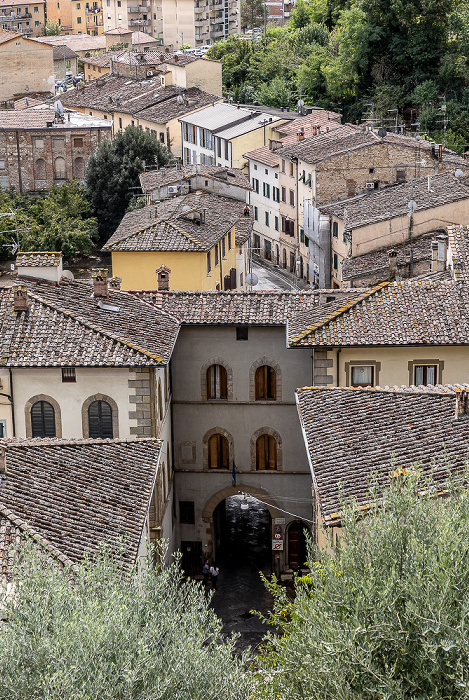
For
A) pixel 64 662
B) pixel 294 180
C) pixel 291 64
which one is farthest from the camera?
pixel 291 64

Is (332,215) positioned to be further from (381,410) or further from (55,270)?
(381,410)

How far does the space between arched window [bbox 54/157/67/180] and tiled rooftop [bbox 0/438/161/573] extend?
208 feet

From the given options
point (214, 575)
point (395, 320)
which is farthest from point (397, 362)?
point (214, 575)

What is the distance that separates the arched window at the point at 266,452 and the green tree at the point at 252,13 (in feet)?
546

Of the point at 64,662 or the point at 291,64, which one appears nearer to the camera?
the point at 64,662

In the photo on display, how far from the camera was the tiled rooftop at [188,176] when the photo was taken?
62.8m

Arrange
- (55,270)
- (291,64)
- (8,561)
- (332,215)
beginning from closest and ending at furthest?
1. (8,561)
2. (55,270)
3. (332,215)
4. (291,64)

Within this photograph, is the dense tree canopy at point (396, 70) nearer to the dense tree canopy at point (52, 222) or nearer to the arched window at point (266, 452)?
the dense tree canopy at point (52, 222)

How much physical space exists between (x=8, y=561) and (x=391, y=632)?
25.3 feet

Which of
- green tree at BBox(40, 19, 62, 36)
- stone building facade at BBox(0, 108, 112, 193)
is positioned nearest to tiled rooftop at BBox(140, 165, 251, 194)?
stone building facade at BBox(0, 108, 112, 193)

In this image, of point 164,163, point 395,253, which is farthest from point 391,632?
point 164,163

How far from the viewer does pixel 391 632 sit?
47.7 ft

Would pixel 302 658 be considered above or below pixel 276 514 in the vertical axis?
above

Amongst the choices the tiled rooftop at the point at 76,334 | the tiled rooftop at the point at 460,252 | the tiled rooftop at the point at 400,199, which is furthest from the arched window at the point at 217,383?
the tiled rooftop at the point at 400,199
